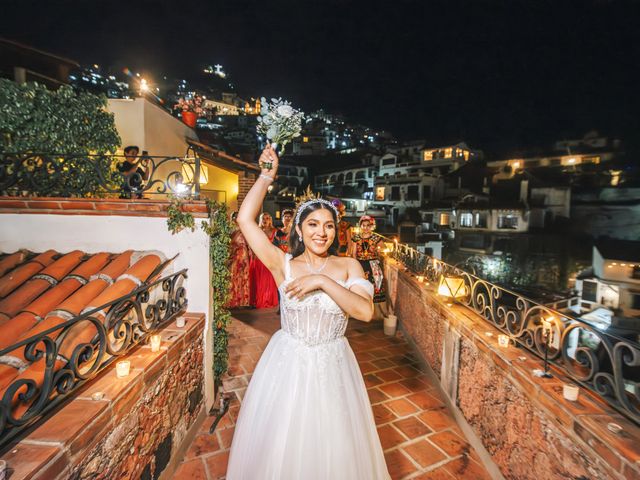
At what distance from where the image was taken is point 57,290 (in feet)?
9.16

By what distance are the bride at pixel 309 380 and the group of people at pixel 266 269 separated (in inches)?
194

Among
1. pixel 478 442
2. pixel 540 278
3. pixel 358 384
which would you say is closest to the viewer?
pixel 358 384

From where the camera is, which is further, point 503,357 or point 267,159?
point 503,357

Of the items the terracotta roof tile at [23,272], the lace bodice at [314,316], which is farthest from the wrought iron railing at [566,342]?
the terracotta roof tile at [23,272]

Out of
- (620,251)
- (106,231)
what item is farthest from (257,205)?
(620,251)

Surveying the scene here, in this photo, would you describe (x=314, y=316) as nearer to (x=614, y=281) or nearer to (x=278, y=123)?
(x=278, y=123)

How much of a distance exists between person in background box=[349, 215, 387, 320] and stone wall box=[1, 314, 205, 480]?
4671 millimetres

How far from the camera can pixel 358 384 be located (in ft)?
7.95

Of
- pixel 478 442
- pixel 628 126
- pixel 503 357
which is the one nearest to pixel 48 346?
pixel 503 357

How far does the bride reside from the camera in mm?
2076

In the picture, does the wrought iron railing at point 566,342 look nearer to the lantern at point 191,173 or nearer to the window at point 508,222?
the lantern at point 191,173

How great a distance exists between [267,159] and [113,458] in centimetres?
235

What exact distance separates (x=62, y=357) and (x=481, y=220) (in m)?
34.5

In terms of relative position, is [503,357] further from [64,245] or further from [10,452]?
[64,245]
